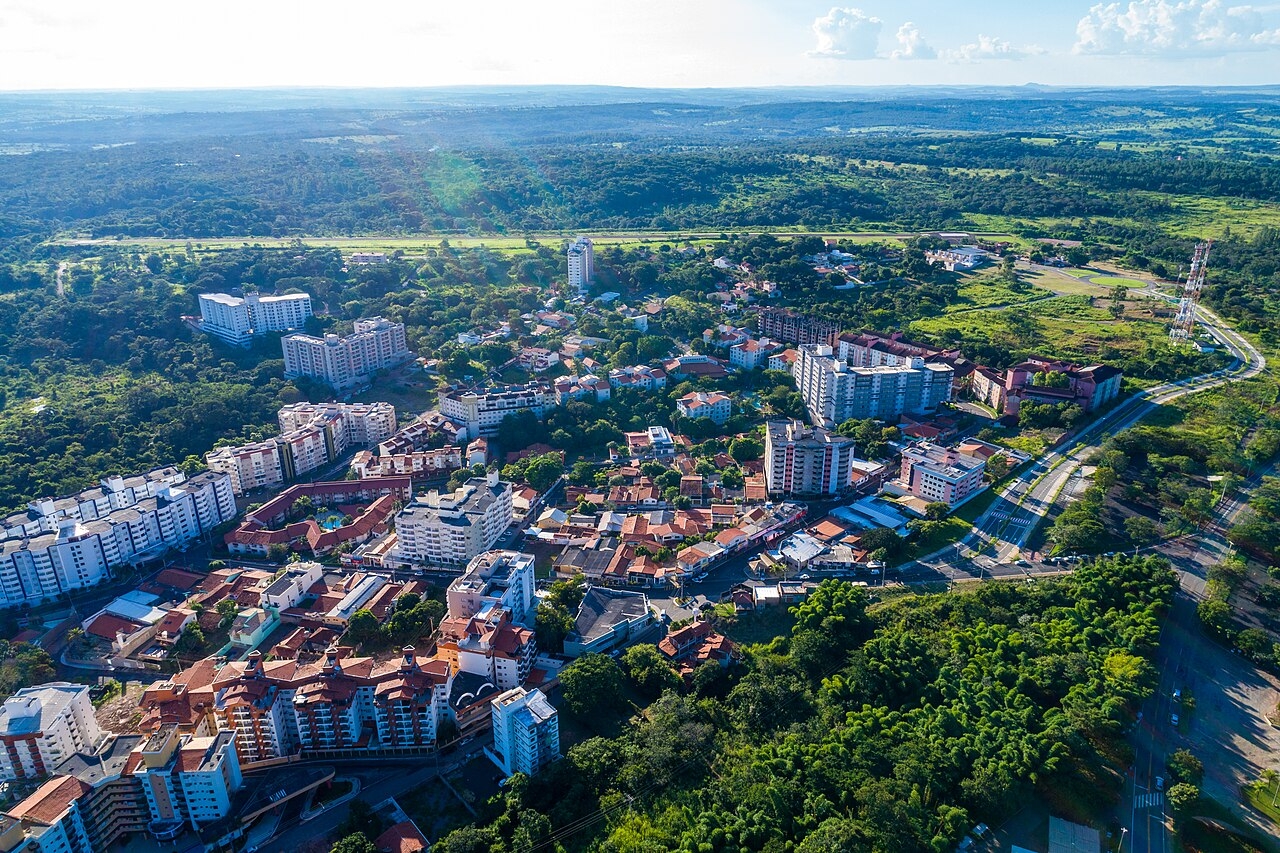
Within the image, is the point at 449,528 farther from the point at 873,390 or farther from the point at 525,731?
the point at 873,390

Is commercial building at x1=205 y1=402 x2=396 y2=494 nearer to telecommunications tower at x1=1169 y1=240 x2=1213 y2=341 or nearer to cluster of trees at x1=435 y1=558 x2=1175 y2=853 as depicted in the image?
cluster of trees at x1=435 y1=558 x2=1175 y2=853

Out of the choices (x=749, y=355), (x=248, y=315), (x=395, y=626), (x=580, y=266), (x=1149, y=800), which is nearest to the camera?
(x=1149, y=800)

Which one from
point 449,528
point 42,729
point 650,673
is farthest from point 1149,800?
point 42,729

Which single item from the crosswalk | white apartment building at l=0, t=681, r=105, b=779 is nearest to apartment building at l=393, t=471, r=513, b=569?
white apartment building at l=0, t=681, r=105, b=779

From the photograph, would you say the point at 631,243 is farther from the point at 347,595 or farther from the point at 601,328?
the point at 347,595

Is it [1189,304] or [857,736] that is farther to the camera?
[1189,304]

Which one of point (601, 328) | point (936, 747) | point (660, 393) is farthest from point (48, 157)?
point (936, 747)
